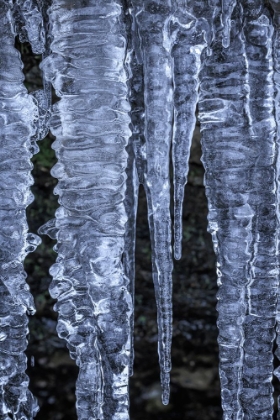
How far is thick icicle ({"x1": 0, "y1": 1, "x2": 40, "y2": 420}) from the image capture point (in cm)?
100

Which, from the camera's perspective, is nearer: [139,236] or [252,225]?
[252,225]

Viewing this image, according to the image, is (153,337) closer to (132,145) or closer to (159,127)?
(132,145)

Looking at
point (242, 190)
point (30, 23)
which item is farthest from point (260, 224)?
point (30, 23)

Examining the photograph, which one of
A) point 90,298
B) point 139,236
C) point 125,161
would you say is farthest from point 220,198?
point 139,236

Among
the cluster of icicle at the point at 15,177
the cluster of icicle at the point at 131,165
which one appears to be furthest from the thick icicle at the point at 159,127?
the cluster of icicle at the point at 15,177

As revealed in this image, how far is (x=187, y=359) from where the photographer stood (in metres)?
3.09

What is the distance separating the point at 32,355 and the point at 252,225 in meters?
2.30

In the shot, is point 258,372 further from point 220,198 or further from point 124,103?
point 124,103

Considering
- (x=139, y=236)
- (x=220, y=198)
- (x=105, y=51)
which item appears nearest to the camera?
(x=105, y=51)

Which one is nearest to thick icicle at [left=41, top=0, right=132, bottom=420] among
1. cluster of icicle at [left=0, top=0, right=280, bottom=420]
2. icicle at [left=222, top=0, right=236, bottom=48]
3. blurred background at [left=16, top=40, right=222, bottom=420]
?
cluster of icicle at [left=0, top=0, right=280, bottom=420]

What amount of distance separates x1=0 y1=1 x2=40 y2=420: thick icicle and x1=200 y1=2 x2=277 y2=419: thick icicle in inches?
12.9

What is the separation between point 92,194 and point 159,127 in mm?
160

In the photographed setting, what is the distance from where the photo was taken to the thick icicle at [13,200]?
39.4 inches

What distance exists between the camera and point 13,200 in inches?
39.7
